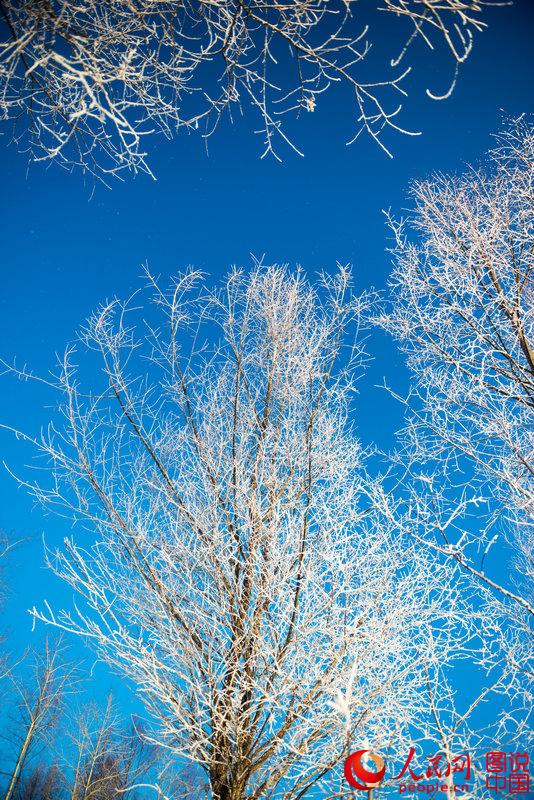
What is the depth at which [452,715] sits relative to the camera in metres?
2.90

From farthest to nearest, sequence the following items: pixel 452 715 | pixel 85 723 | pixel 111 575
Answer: pixel 85 723, pixel 111 575, pixel 452 715

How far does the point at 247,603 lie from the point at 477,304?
10.8ft

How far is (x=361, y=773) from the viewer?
2.66 metres

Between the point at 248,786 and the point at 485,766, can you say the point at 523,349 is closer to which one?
the point at 485,766

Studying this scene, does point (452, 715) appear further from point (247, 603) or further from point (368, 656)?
point (247, 603)

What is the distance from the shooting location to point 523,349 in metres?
3.45

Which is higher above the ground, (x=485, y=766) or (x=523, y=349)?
(x=523, y=349)

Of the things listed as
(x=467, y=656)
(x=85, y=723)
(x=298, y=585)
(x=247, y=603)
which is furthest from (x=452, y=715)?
(x=85, y=723)

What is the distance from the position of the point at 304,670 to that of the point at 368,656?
1.61 feet

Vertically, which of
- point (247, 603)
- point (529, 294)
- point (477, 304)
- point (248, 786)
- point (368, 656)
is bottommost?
point (248, 786)

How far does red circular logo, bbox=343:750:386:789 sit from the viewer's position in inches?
102

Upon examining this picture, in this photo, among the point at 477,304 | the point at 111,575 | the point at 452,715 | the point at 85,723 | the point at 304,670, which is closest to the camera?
the point at 452,715

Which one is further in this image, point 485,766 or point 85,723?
point 85,723

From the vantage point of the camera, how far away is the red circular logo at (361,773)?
2.60 m
